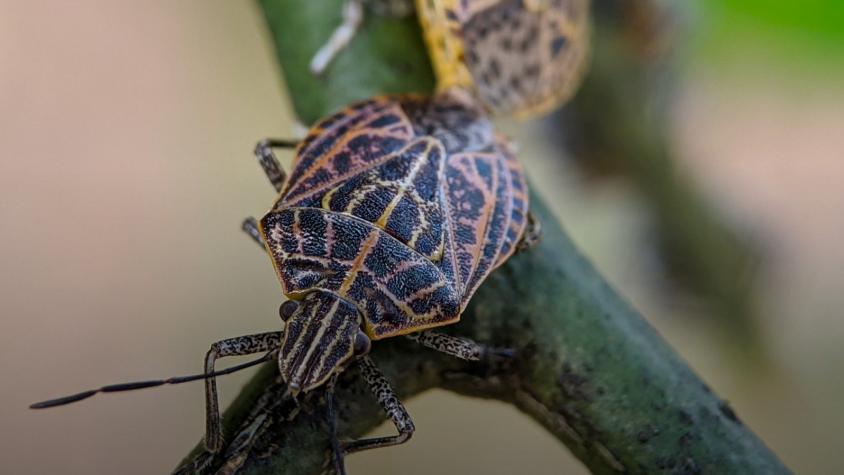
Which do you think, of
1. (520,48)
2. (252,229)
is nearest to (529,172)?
(520,48)

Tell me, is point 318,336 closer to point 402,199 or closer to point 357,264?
point 357,264

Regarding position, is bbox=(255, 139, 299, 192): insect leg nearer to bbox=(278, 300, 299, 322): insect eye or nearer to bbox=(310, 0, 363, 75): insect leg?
bbox=(310, 0, 363, 75): insect leg

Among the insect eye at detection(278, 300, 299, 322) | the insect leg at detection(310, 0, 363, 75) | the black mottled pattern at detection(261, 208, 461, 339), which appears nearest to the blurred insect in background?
the insect leg at detection(310, 0, 363, 75)

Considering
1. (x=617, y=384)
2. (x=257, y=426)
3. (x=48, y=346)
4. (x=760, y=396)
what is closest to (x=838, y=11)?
(x=617, y=384)

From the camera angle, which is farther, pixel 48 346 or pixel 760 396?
pixel 760 396

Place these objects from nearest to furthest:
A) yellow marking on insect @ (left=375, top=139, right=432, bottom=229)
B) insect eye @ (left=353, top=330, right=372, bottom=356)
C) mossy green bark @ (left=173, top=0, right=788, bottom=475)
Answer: mossy green bark @ (left=173, top=0, right=788, bottom=475) < insect eye @ (left=353, top=330, right=372, bottom=356) < yellow marking on insect @ (left=375, top=139, right=432, bottom=229)

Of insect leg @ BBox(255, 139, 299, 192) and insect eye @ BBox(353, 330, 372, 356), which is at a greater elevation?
insect leg @ BBox(255, 139, 299, 192)

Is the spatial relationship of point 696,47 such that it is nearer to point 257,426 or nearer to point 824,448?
point 824,448
